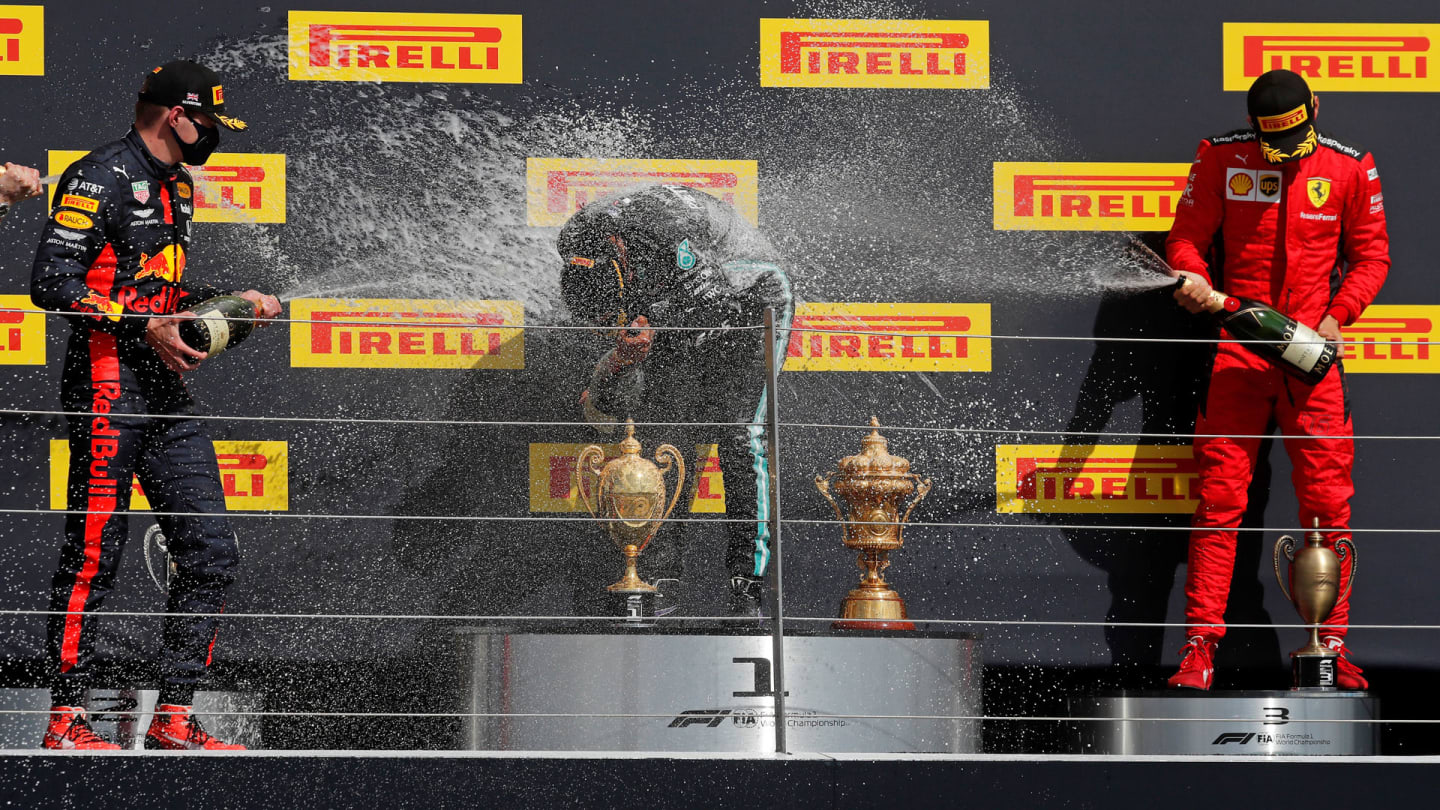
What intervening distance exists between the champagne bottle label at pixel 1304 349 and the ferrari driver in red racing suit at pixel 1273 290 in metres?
0.06

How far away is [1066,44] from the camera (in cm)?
409

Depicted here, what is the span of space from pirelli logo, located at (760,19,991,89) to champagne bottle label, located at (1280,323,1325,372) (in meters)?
1.11

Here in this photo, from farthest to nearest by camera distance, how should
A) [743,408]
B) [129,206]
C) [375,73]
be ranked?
[375,73] → [743,408] → [129,206]

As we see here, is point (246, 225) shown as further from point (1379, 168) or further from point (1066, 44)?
point (1379, 168)

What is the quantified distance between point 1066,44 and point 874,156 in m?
0.62

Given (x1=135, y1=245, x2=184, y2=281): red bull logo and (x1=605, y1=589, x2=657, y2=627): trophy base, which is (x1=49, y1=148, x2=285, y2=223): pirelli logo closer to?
(x1=135, y1=245, x2=184, y2=281): red bull logo

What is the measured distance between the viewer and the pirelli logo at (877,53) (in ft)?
13.3

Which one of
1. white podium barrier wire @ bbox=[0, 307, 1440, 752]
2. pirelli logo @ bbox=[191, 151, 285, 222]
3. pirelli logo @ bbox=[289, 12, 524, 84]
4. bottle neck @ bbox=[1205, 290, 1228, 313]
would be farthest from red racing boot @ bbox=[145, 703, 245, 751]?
bottle neck @ bbox=[1205, 290, 1228, 313]

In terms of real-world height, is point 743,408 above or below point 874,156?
below

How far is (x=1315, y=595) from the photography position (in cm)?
355

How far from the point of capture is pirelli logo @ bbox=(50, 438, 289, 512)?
3934mm

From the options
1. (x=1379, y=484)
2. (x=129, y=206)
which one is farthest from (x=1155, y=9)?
(x=129, y=206)

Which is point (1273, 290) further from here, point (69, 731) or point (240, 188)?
point (69, 731)

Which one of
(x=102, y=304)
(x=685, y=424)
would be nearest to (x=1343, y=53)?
(x=685, y=424)
